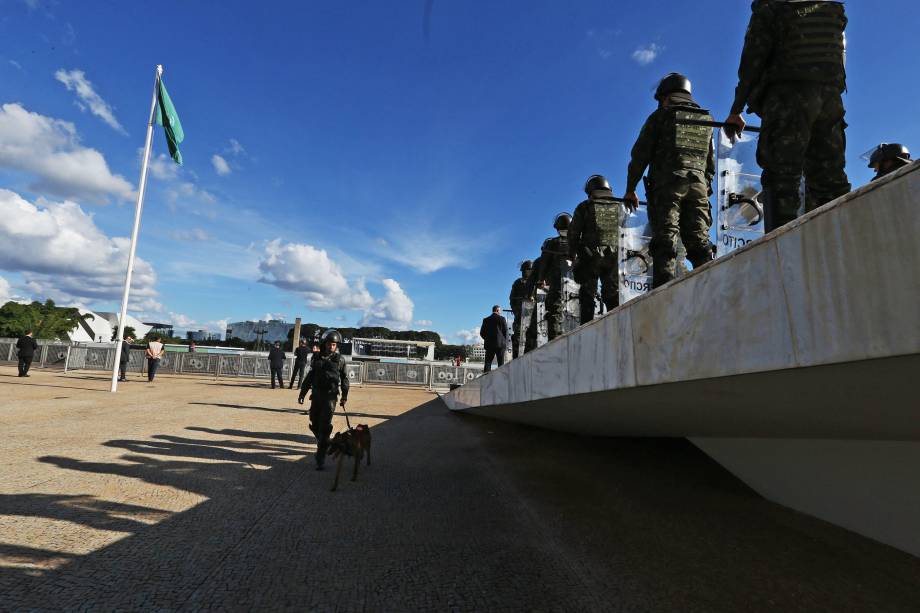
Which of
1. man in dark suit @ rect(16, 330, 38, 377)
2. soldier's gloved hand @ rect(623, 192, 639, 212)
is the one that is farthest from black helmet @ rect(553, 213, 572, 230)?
man in dark suit @ rect(16, 330, 38, 377)

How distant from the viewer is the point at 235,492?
169 inches

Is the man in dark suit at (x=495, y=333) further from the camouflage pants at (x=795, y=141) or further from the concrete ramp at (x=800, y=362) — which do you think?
the camouflage pants at (x=795, y=141)

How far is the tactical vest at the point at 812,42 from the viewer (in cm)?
304

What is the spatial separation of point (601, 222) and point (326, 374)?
13.8 feet

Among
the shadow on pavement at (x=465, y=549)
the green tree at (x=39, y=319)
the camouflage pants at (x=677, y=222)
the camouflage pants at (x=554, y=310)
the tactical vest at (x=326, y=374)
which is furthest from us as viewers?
the green tree at (x=39, y=319)

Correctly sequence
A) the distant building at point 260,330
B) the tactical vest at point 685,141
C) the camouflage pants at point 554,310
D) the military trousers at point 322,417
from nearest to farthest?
1. the tactical vest at point 685,141
2. the military trousers at point 322,417
3. the camouflage pants at point 554,310
4. the distant building at point 260,330

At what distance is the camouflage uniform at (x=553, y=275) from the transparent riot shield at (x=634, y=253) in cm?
132

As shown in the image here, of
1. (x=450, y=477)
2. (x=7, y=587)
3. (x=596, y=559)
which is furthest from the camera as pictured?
(x=450, y=477)

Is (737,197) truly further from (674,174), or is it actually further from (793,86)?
(793,86)

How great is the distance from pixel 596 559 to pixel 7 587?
135 inches

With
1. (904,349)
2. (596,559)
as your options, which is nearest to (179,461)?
(596,559)

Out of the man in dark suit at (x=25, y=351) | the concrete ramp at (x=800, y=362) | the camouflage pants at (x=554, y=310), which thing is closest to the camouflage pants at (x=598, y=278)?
the camouflage pants at (x=554, y=310)

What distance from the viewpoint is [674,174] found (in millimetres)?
4355

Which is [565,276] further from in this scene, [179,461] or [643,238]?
[179,461]
